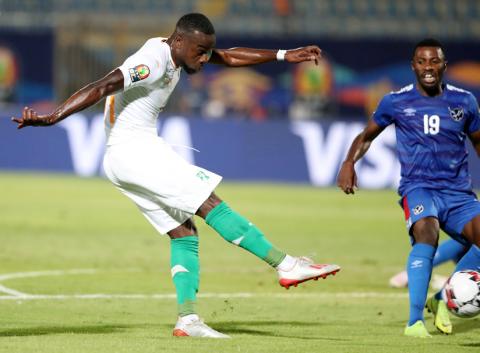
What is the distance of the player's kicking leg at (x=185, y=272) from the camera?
725 centimetres

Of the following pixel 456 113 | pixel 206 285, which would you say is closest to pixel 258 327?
pixel 456 113

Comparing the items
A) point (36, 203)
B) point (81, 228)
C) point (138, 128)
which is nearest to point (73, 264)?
point (81, 228)

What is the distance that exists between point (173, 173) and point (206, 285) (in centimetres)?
360

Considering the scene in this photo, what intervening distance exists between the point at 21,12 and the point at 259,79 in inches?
256

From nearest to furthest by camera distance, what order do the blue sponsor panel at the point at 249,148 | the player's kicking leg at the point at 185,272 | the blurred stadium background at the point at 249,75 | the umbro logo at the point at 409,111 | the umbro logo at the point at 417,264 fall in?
the player's kicking leg at the point at 185,272
the umbro logo at the point at 417,264
the umbro logo at the point at 409,111
the blue sponsor panel at the point at 249,148
the blurred stadium background at the point at 249,75

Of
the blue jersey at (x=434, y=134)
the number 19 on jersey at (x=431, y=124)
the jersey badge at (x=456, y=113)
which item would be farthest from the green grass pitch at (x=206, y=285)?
the jersey badge at (x=456, y=113)

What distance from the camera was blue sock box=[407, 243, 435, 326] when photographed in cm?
737

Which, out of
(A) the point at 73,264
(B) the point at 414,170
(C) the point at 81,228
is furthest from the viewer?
(C) the point at 81,228

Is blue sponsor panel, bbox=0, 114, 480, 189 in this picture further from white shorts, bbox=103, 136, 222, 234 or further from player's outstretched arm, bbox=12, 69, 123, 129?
player's outstretched arm, bbox=12, 69, 123, 129

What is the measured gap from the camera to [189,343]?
682cm

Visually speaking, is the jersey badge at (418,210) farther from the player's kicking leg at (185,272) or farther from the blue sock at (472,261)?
the player's kicking leg at (185,272)

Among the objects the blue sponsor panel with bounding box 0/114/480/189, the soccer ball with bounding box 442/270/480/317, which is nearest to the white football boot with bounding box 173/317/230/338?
the soccer ball with bounding box 442/270/480/317

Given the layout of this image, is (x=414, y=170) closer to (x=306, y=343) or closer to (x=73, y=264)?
(x=306, y=343)

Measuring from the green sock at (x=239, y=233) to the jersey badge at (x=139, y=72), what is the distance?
988 mm
